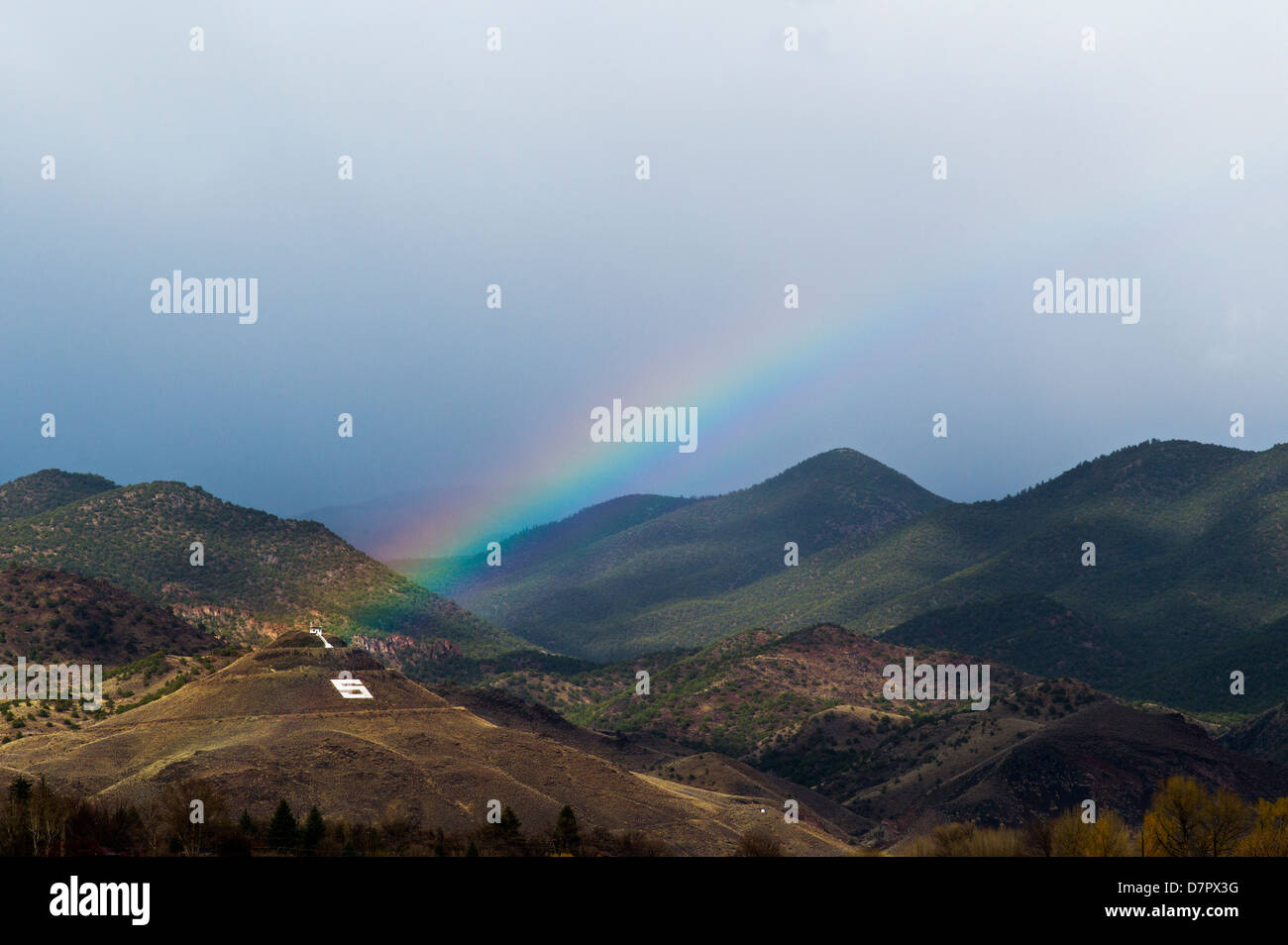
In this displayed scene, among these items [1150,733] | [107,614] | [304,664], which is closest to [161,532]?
[107,614]

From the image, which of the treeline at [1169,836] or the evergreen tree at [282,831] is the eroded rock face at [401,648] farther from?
the treeline at [1169,836]

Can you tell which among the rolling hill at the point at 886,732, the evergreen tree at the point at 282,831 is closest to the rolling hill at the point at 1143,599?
the rolling hill at the point at 886,732

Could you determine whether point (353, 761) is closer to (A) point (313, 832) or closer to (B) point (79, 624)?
(A) point (313, 832)

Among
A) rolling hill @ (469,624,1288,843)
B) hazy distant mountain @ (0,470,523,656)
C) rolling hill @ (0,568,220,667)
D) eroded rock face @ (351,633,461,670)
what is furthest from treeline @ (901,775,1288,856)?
hazy distant mountain @ (0,470,523,656)

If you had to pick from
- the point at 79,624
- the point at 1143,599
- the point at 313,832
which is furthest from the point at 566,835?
the point at 1143,599

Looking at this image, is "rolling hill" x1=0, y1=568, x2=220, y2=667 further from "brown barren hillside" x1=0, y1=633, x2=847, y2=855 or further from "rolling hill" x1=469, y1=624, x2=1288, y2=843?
"rolling hill" x1=469, y1=624, x2=1288, y2=843
